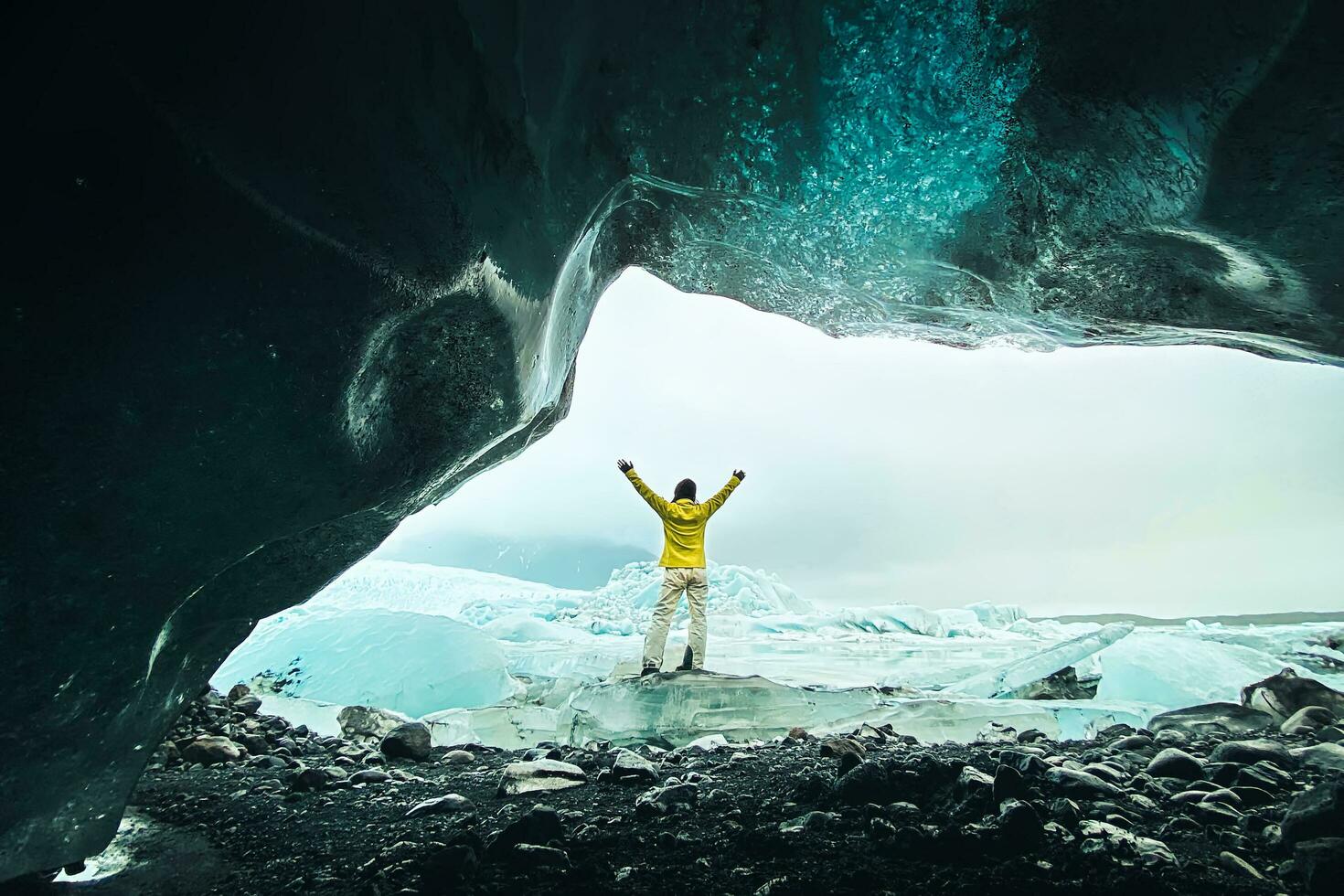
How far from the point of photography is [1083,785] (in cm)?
227

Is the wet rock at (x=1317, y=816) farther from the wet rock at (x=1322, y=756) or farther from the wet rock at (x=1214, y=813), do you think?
the wet rock at (x=1322, y=756)

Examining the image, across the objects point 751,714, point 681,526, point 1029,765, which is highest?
point 681,526

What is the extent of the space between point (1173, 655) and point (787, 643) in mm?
5718

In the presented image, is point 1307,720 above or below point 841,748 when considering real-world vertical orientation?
above

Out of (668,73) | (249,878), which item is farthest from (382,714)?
(668,73)

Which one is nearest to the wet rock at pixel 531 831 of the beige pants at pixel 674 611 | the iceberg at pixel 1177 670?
the beige pants at pixel 674 611

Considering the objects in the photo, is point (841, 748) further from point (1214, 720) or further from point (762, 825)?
point (1214, 720)

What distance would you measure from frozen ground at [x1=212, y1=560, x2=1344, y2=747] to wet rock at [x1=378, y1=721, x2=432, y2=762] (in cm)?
84

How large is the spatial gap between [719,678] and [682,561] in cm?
109

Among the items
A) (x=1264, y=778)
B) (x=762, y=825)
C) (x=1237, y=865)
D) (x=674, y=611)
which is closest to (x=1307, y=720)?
(x=1264, y=778)

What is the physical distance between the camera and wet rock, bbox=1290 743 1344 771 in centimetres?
262

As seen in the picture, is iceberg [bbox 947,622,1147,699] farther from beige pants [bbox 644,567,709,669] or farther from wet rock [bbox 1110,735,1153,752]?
beige pants [bbox 644,567,709,669]

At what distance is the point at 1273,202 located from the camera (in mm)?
1990

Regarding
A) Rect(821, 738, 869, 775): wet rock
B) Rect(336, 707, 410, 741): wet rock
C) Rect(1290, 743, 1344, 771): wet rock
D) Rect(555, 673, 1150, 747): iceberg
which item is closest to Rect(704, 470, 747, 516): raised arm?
Rect(555, 673, 1150, 747): iceberg
